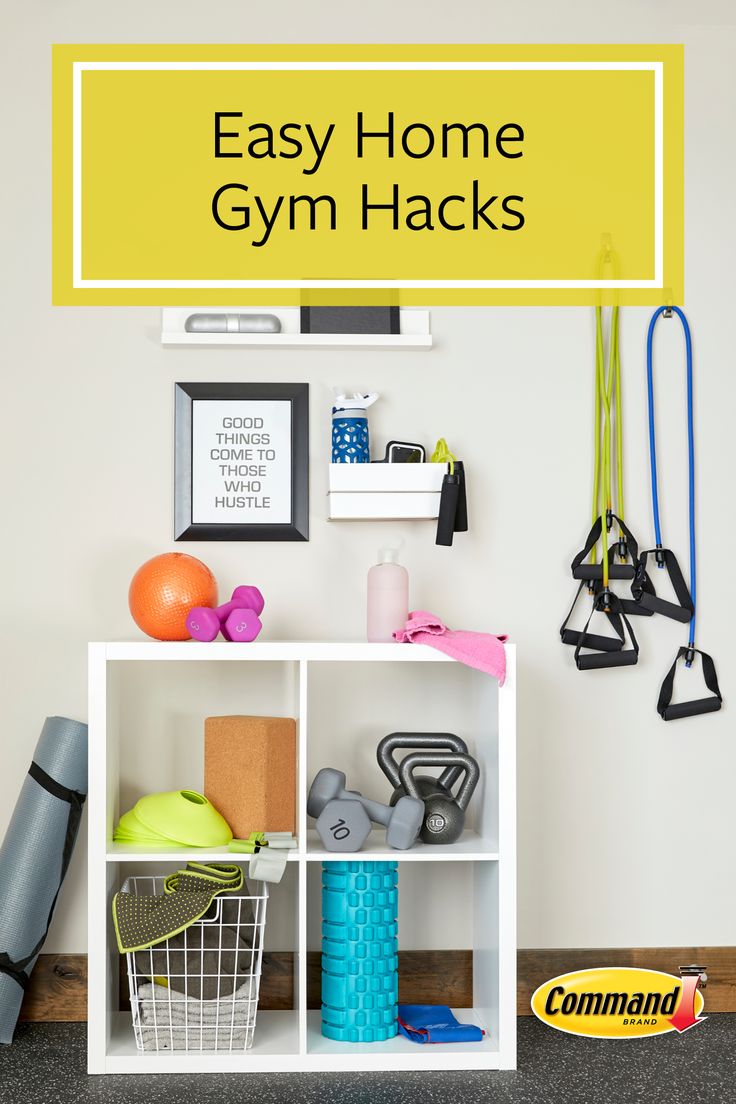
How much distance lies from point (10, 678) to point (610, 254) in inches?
65.5

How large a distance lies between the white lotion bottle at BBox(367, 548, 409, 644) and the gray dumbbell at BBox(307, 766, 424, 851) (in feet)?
0.98

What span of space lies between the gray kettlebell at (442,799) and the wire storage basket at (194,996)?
13.9 inches

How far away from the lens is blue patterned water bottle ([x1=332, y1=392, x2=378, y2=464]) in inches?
93.8

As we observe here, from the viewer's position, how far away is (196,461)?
2.46 metres

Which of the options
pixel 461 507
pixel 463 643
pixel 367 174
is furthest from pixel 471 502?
pixel 367 174

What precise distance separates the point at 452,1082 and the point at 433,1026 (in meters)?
0.18

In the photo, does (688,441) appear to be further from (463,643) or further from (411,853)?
(411,853)

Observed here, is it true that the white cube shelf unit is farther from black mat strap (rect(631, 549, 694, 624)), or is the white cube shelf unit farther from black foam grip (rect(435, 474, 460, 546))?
black mat strap (rect(631, 549, 694, 624))

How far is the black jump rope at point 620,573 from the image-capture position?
8.07ft

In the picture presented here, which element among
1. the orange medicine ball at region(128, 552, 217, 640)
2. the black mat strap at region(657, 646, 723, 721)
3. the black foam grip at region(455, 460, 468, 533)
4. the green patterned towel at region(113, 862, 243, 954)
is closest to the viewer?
the green patterned towel at region(113, 862, 243, 954)

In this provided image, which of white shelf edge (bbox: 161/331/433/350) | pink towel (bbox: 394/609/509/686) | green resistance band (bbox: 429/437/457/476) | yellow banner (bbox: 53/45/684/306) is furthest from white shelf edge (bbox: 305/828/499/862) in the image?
yellow banner (bbox: 53/45/684/306)

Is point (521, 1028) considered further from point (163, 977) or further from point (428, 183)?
point (428, 183)

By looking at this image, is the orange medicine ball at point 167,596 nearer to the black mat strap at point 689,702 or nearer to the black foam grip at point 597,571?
the black foam grip at point 597,571

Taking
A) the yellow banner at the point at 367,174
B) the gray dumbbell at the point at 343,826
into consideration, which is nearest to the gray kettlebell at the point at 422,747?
the gray dumbbell at the point at 343,826
